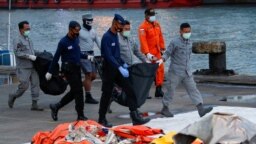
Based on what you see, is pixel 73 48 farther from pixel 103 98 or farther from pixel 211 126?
pixel 211 126

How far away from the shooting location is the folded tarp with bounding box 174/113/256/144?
24.8 feet

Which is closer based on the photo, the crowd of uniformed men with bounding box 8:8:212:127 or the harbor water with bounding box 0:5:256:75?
the crowd of uniformed men with bounding box 8:8:212:127

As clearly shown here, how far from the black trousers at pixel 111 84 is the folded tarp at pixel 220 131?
11.4 ft

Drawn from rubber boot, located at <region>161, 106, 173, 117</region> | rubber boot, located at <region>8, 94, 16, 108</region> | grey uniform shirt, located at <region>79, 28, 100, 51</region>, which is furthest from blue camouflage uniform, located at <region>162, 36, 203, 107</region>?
rubber boot, located at <region>8, 94, 16, 108</region>

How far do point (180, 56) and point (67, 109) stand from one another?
2.55 m

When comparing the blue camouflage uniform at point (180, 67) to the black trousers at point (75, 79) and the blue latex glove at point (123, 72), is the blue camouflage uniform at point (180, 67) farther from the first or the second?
the black trousers at point (75, 79)

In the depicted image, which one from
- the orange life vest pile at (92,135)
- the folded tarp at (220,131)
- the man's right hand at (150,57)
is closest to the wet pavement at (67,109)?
the man's right hand at (150,57)

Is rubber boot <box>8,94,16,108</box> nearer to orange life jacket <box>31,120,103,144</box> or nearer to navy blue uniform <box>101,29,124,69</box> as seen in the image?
navy blue uniform <box>101,29,124,69</box>

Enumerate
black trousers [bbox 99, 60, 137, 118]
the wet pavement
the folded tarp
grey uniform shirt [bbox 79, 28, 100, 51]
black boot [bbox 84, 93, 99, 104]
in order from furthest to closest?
black boot [bbox 84, 93, 99, 104], grey uniform shirt [bbox 79, 28, 100, 51], the wet pavement, black trousers [bbox 99, 60, 137, 118], the folded tarp

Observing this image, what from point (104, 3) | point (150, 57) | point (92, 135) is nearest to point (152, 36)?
point (150, 57)

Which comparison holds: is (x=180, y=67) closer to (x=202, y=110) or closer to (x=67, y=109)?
(x=202, y=110)

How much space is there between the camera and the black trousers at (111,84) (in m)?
11.2

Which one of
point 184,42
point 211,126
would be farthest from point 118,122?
point 211,126

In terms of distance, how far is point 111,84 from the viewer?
11.2 meters
